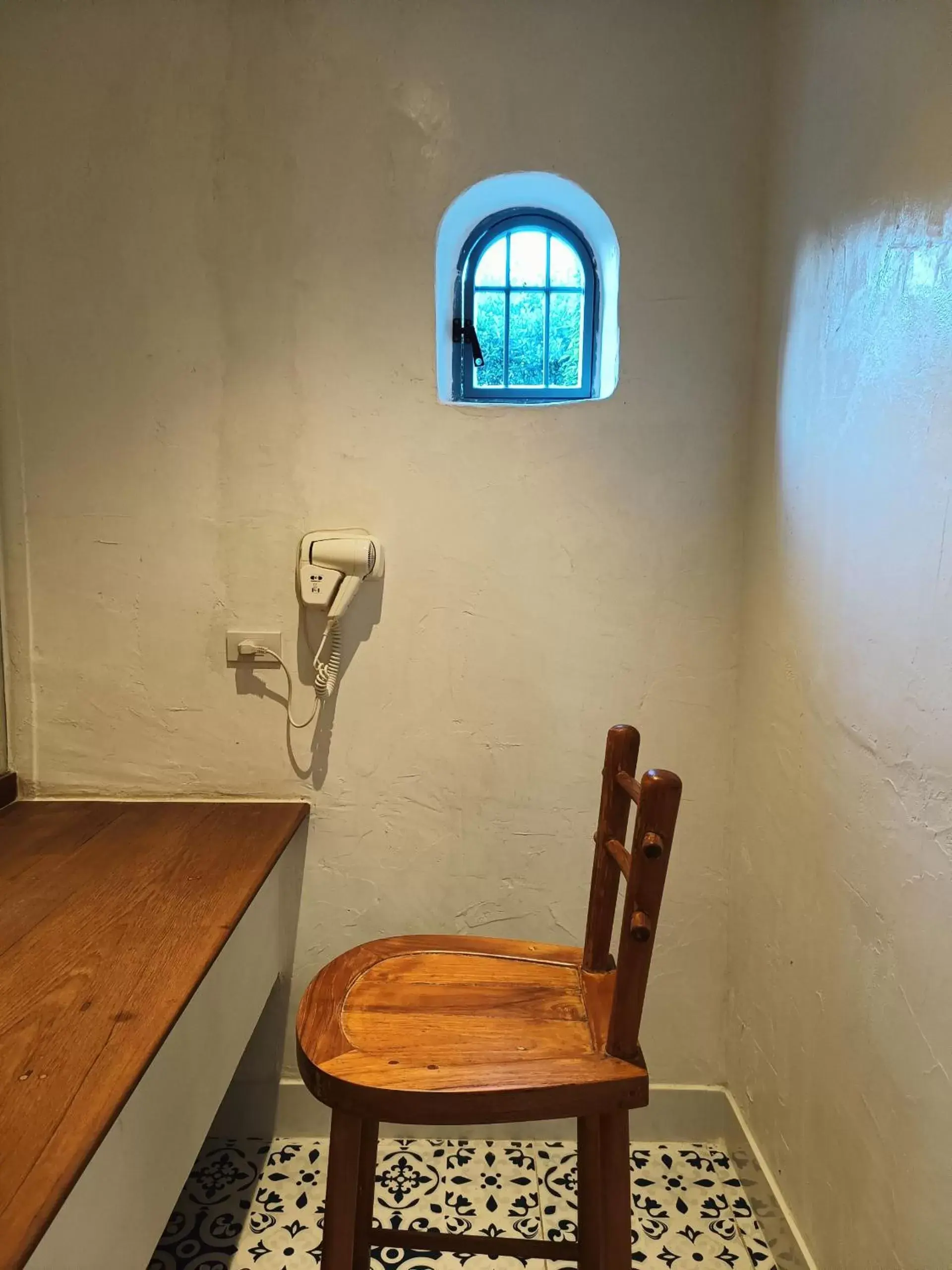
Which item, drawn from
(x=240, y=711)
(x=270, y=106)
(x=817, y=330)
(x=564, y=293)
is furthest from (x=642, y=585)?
(x=270, y=106)

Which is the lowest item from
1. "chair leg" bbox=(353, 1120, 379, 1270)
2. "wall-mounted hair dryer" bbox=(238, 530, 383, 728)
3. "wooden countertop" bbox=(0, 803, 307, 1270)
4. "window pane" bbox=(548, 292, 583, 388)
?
"chair leg" bbox=(353, 1120, 379, 1270)

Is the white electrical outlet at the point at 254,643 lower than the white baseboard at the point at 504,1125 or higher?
higher

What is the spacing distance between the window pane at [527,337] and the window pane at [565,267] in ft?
0.16

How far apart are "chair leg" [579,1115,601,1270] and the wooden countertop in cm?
57

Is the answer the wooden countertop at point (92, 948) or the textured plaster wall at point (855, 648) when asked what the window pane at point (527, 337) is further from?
the wooden countertop at point (92, 948)

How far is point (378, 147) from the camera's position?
1504 mm

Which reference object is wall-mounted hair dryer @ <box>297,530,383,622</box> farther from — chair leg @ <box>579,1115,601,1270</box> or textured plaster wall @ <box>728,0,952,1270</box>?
chair leg @ <box>579,1115,601,1270</box>

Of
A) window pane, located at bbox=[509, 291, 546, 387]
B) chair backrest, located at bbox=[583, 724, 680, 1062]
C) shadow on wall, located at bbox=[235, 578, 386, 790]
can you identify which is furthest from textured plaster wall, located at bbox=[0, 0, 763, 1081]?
chair backrest, located at bbox=[583, 724, 680, 1062]

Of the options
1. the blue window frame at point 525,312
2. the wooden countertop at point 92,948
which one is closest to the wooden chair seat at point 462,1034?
the wooden countertop at point 92,948

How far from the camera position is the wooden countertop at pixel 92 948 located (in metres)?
0.73

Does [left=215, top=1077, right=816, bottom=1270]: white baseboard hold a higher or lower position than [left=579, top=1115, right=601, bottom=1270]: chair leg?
lower

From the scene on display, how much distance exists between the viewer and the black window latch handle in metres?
1.71

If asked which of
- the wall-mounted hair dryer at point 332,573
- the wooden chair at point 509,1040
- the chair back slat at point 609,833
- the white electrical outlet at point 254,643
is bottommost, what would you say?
the wooden chair at point 509,1040

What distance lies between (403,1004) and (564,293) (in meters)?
1.40
